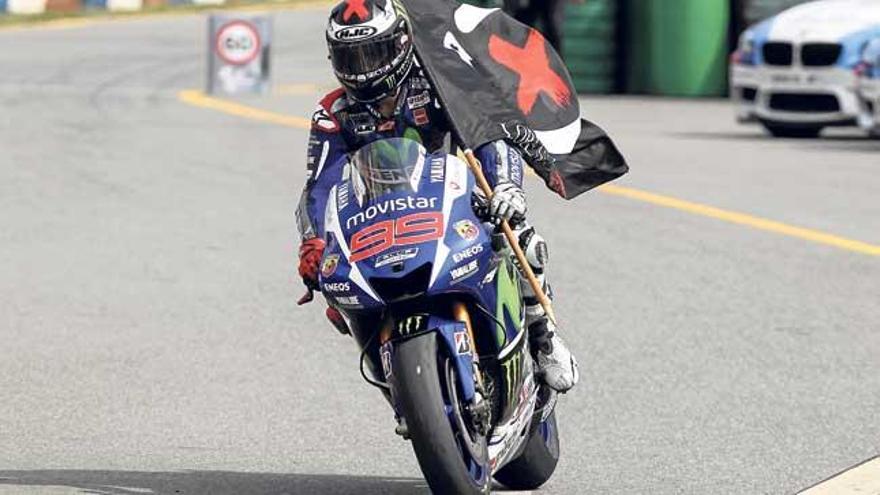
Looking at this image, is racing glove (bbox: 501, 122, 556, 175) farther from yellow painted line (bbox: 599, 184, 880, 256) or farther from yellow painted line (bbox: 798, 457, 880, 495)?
yellow painted line (bbox: 599, 184, 880, 256)

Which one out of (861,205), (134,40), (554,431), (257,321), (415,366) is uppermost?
(415,366)

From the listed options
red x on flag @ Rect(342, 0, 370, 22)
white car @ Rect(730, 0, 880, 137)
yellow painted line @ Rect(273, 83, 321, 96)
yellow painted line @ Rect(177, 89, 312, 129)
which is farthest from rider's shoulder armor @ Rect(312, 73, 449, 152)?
yellow painted line @ Rect(273, 83, 321, 96)

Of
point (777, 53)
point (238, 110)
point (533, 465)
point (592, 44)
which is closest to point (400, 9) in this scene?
point (533, 465)

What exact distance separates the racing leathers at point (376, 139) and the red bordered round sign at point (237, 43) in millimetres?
19159

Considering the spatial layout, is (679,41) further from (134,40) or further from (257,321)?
(257,321)

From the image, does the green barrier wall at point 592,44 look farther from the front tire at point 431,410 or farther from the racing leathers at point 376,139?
the front tire at point 431,410

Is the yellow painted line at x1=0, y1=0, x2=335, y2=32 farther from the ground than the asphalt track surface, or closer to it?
closer to it

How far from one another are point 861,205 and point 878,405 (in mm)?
6837

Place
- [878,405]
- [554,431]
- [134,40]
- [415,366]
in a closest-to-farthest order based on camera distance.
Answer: [415,366]
[554,431]
[878,405]
[134,40]

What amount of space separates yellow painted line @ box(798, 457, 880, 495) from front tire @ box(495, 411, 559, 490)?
72 centimetres

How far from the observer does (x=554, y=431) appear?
727cm

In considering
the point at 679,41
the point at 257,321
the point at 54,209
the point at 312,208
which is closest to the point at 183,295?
the point at 257,321

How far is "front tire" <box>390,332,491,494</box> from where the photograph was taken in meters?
6.04

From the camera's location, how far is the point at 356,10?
645 centimetres
